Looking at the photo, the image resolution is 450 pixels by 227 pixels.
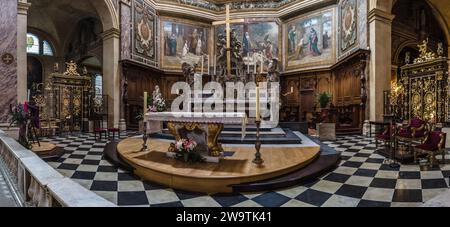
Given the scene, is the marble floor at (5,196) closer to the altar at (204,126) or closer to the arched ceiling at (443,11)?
the altar at (204,126)

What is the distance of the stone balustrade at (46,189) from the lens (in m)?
1.59

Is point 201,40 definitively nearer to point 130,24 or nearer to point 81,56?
point 130,24

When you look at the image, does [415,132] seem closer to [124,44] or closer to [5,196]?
[5,196]

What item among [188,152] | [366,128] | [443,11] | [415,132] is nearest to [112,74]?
[188,152]

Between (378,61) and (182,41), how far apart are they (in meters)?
11.0

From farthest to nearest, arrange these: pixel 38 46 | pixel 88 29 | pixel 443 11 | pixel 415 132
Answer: pixel 38 46
pixel 88 29
pixel 443 11
pixel 415 132

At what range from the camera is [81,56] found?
16.6 metres

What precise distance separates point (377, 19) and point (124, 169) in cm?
1035

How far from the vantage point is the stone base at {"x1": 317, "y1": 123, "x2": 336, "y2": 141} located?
877 cm

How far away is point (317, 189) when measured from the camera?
366 cm

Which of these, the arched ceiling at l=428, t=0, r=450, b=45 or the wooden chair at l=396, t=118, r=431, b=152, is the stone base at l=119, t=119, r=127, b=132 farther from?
the arched ceiling at l=428, t=0, r=450, b=45

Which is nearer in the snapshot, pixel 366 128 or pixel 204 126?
pixel 204 126

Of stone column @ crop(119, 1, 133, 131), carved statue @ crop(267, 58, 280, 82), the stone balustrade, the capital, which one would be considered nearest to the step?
the stone balustrade

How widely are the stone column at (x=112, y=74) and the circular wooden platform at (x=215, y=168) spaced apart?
694cm
